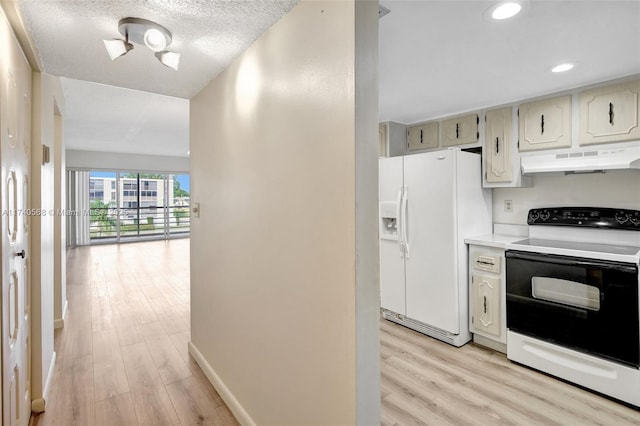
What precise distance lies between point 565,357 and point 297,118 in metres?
2.59

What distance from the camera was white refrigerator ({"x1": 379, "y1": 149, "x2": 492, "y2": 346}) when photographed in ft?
9.88

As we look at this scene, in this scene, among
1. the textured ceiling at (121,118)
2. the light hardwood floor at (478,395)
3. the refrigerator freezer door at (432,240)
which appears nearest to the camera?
the light hardwood floor at (478,395)

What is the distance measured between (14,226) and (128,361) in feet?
5.21

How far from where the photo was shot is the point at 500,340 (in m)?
2.85

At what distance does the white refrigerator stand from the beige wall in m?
1.86

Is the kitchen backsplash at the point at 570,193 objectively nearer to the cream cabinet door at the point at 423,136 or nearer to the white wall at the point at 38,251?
the cream cabinet door at the point at 423,136

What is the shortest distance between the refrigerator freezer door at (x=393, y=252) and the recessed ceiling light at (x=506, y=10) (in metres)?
1.68

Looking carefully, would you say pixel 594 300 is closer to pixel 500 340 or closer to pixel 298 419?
pixel 500 340

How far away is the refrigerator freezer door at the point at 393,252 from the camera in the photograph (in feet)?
11.1

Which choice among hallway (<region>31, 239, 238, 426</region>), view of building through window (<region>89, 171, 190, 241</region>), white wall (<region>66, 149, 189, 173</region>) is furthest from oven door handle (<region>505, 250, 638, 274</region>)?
view of building through window (<region>89, 171, 190, 241</region>)

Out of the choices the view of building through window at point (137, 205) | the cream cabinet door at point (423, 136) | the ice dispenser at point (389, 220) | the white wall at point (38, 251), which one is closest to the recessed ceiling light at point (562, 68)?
the cream cabinet door at point (423, 136)

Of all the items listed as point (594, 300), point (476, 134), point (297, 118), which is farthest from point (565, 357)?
point (297, 118)

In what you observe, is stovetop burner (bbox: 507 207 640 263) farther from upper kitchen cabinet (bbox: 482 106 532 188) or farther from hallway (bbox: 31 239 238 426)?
hallway (bbox: 31 239 238 426)

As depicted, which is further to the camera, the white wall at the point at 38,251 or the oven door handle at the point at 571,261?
the oven door handle at the point at 571,261
